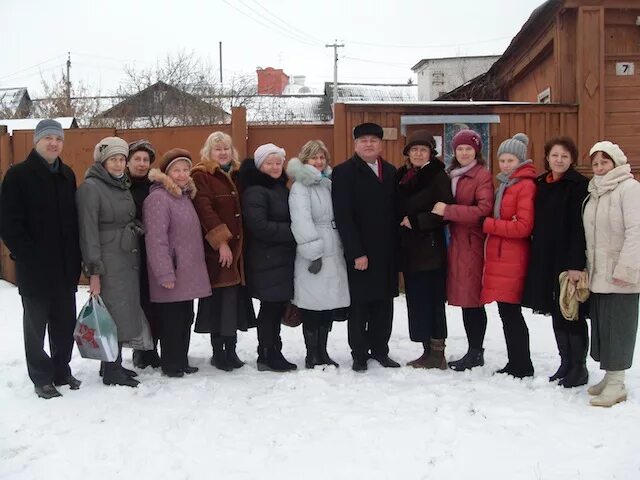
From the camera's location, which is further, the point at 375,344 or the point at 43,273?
the point at 375,344

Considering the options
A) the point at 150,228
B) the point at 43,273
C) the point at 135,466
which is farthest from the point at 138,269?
the point at 135,466

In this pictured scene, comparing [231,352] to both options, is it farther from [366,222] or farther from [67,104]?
[67,104]

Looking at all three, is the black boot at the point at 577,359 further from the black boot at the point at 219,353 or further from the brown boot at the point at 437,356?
the black boot at the point at 219,353

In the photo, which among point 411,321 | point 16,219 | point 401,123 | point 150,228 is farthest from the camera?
point 401,123

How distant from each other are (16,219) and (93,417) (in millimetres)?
1416

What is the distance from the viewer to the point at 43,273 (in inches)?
162

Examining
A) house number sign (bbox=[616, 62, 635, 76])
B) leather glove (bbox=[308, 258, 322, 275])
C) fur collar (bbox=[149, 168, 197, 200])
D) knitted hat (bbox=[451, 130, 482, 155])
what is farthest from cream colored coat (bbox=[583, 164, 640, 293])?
house number sign (bbox=[616, 62, 635, 76])

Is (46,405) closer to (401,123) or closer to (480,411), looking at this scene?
(480,411)

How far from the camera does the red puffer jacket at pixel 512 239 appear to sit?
4.33m

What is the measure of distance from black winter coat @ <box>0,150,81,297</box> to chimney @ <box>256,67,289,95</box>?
3768cm

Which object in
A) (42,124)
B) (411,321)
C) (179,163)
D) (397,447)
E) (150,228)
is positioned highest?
(42,124)

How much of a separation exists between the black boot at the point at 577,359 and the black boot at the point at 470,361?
684mm

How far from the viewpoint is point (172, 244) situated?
452 centimetres

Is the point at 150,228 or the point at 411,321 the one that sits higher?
the point at 150,228
